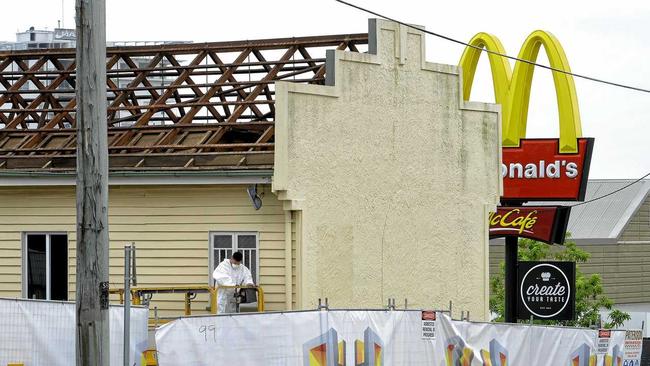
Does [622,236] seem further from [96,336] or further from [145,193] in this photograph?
[96,336]

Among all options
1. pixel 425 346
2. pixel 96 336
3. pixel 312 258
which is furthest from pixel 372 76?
pixel 96 336

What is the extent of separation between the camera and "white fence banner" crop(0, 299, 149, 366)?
18.2 metres

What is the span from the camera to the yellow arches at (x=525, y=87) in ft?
108

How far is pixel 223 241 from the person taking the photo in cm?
2581

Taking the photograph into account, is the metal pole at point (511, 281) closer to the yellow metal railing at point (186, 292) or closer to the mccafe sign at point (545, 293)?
the mccafe sign at point (545, 293)

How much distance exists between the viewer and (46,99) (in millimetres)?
30297

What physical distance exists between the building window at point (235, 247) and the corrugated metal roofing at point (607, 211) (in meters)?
32.4

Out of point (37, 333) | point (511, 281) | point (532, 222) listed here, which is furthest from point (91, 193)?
point (511, 281)

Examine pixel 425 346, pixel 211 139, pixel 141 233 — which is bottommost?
pixel 425 346

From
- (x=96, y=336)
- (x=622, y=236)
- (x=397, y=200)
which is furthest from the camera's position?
(x=622, y=236)

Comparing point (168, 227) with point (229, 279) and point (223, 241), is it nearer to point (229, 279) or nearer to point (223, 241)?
point (223, 241)

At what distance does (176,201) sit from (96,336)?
35.9ft

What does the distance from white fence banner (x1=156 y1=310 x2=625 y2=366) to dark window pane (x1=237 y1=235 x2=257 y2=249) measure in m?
5.10

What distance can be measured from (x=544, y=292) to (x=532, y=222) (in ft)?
9.33
